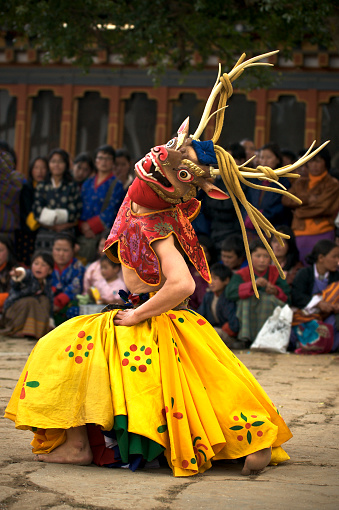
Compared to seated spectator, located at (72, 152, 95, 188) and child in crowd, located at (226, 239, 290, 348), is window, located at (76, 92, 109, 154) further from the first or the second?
child in crowd, located at (226, 239, 290, 348)

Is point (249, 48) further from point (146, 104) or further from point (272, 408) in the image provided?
point (272, 408)

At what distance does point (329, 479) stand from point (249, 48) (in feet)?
19.9

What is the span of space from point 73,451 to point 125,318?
527mm

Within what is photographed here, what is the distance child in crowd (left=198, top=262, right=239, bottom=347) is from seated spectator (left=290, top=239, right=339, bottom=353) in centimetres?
53

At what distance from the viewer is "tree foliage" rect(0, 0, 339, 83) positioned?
698 centimetres

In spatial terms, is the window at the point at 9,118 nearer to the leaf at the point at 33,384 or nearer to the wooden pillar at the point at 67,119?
the wooden pillar at the point at 67,119

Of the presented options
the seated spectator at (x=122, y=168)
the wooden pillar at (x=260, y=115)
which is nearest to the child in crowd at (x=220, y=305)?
the seated spectator at (x=122, y=168)

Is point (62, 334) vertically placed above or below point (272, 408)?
above

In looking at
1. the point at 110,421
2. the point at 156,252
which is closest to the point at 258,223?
the point at 156,252

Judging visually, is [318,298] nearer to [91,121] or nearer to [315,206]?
[315,206]

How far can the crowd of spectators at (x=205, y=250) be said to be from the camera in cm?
661

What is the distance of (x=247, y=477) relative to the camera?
9.05 ft

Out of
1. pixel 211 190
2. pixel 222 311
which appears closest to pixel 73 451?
pixel 211 190

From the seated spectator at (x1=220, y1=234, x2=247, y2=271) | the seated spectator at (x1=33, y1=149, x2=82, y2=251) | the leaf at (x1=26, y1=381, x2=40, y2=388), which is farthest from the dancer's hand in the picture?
the seated spectator at (x1=33, y1=149, x2=82, y2=251)
